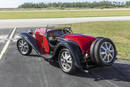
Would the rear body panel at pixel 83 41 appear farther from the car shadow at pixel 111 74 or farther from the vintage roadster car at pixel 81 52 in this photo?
the car shadow at pixel 111 74

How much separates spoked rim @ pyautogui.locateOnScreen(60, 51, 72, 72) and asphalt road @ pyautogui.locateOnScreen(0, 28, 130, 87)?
0.20 metres

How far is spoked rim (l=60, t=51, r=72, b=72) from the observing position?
5.46 metres

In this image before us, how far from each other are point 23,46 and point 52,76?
303 cm

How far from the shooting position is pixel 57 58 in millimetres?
6016

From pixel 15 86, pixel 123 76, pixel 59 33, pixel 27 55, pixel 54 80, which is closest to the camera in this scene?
pixel 15 86

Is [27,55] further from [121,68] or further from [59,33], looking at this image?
[121,68]

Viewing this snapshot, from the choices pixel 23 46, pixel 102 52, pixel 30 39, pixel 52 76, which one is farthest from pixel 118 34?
pixel 52 76

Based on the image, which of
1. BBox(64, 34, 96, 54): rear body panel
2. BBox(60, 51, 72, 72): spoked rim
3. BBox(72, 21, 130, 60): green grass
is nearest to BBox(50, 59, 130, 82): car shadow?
BBox(60, 51, 72, 72): spoked rim

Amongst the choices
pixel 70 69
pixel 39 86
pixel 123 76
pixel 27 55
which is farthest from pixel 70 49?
pixel 27 55

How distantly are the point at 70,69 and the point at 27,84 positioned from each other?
4.52 ft

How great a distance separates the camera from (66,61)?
219 inches

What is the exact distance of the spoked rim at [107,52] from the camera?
16.9ft

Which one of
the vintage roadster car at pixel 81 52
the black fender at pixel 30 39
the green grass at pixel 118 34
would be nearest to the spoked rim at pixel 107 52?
the vintage roadster car at pixel 81 52

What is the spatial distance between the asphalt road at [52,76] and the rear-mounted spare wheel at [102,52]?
509 millimetres
